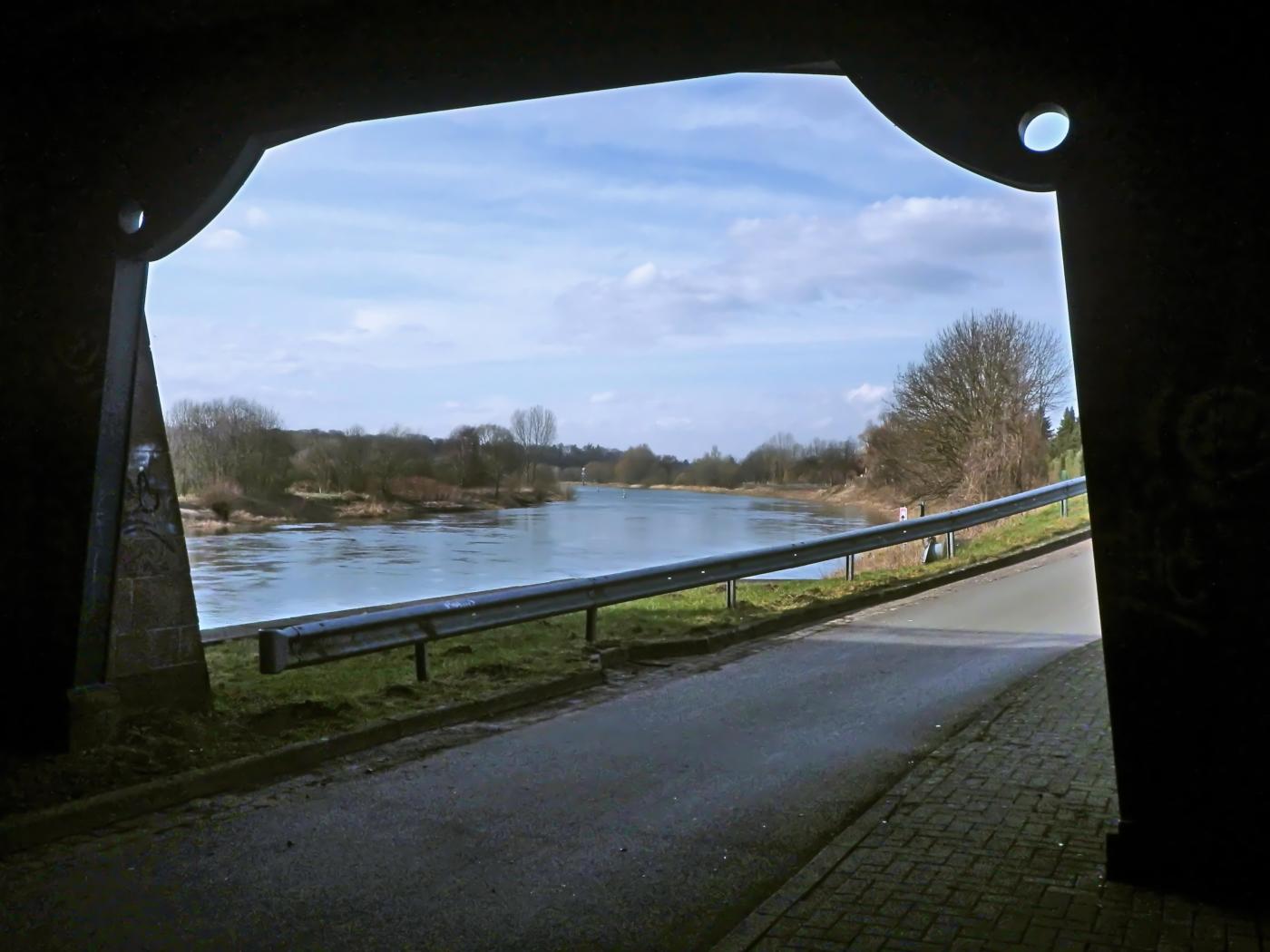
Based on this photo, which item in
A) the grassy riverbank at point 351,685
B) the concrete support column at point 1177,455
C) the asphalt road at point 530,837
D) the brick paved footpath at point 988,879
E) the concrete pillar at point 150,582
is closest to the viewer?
the brick paved footpath at point 988,879

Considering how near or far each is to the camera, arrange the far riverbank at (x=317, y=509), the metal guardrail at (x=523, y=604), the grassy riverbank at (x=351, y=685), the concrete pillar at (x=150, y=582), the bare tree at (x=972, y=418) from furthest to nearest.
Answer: the bare tree at (x=972, y=418), the far riverbank at (x=317, y=509), the metal guardrail at (x=523, y=604), the concrete pillar at (x=150, y=582), the grassy riverbank at (x=351, y=685)

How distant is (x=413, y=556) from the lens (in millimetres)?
10648

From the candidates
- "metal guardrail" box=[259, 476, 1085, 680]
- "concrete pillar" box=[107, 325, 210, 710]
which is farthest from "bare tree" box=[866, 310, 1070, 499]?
"concrete pillar" box=[107, 325, 210, 710]

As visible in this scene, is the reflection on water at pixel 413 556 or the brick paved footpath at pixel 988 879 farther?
the reflection on water at pixel 413 556

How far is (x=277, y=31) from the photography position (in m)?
6.27

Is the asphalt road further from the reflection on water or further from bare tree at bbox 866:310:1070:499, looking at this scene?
bare tree at bbox 866:310:1070:499

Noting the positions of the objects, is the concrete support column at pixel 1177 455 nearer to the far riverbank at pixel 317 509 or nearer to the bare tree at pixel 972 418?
the far riverbank at pixel 317 509

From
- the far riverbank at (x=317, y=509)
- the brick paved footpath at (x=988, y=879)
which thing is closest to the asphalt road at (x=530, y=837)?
the brick paved footpath at (x=988, y=879)

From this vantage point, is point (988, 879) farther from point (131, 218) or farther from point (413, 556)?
point (413, 556)

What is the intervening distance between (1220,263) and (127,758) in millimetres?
6050

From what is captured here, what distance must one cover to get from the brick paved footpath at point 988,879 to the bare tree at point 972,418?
72.1ft

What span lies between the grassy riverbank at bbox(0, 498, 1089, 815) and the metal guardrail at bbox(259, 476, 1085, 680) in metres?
0.38

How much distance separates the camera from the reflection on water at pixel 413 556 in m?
9.45

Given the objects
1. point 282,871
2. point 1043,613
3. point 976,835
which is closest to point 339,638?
point 282,871
